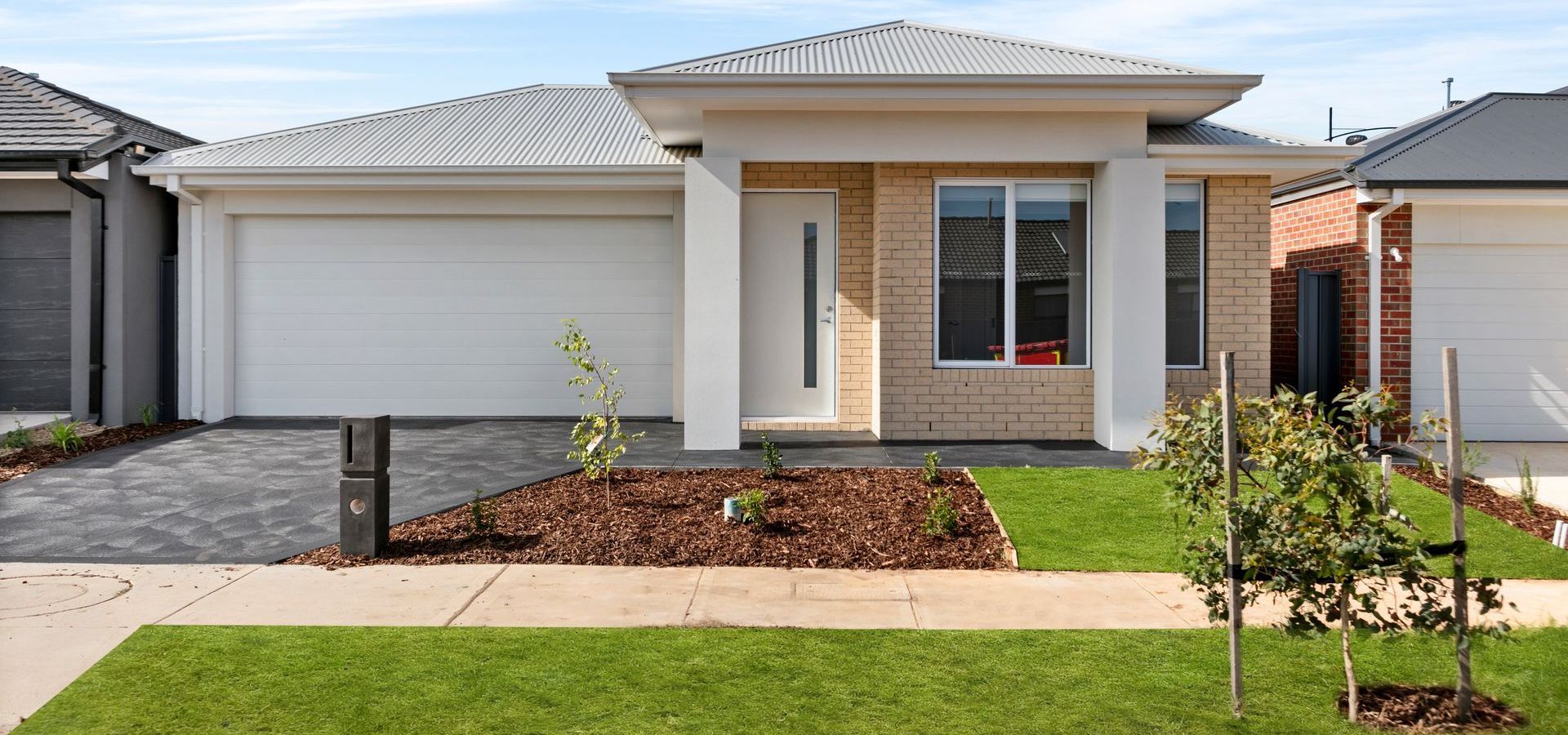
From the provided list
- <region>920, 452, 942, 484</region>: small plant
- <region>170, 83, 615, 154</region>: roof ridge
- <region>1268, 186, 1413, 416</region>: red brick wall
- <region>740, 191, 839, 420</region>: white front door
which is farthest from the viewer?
<region>170, 83, 615, 154</region>: roof ridge

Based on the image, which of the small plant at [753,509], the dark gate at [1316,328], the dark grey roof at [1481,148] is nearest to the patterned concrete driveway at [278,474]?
the small plant at [753,509]

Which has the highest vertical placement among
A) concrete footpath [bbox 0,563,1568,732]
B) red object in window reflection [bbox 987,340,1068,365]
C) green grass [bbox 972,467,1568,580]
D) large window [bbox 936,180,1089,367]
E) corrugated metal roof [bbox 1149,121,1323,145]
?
corrugated metal roof [bbox 1149,121,1323,145]

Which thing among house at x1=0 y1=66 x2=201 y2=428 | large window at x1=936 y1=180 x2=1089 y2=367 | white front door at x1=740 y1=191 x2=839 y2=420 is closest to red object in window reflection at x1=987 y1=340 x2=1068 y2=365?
large window at x1=936 y1=180 x2=1089 y2=367

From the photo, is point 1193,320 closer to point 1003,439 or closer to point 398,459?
point 1003,439

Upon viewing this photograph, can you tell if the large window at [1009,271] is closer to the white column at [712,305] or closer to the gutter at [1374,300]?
the white column at [712,305]

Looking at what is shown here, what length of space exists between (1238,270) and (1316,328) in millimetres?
1704

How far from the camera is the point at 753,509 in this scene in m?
7.49

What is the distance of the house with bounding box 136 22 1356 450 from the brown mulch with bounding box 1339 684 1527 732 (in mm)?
5831

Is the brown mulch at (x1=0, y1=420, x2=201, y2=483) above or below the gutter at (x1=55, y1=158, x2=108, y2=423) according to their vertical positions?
below

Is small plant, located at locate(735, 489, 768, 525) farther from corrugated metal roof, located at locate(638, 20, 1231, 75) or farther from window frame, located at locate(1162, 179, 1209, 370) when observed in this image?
window frame, located at locate(1162, 179, 1209, 370)

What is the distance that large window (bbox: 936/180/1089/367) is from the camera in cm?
1086

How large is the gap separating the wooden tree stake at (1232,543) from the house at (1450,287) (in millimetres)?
8209

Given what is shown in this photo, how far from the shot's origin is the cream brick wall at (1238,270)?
10.8 m

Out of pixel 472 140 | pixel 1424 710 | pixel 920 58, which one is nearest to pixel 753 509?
pixel 1424 710
